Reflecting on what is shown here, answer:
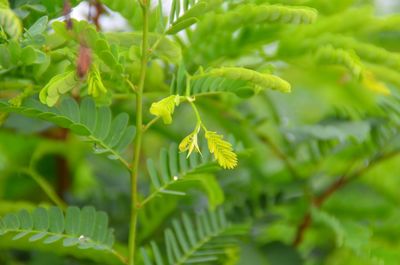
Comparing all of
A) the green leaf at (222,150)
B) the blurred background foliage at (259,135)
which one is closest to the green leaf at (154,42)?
the blurred background foliage at (259,135)

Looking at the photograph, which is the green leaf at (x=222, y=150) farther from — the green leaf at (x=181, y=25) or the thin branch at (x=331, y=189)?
the thin branch at (x=331, y=189)

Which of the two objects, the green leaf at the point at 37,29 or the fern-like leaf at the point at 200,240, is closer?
the green leaf at the point at 37,29

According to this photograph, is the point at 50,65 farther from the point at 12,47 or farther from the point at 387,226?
the point at 387,226

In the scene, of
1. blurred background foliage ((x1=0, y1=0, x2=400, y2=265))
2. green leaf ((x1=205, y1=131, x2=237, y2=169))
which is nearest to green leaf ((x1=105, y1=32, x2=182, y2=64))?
blurred background foliage ((x1=0, y1=0, x2=400, y2=265))

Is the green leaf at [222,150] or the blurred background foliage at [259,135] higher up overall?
the blurred background foliage at [259,135]

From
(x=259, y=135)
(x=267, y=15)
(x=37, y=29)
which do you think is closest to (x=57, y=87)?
(x=37, y=29)

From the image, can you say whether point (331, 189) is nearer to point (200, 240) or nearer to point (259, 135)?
point (259, 135)

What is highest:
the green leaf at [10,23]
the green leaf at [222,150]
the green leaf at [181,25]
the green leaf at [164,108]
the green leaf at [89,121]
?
the green leaf at [10,23]
